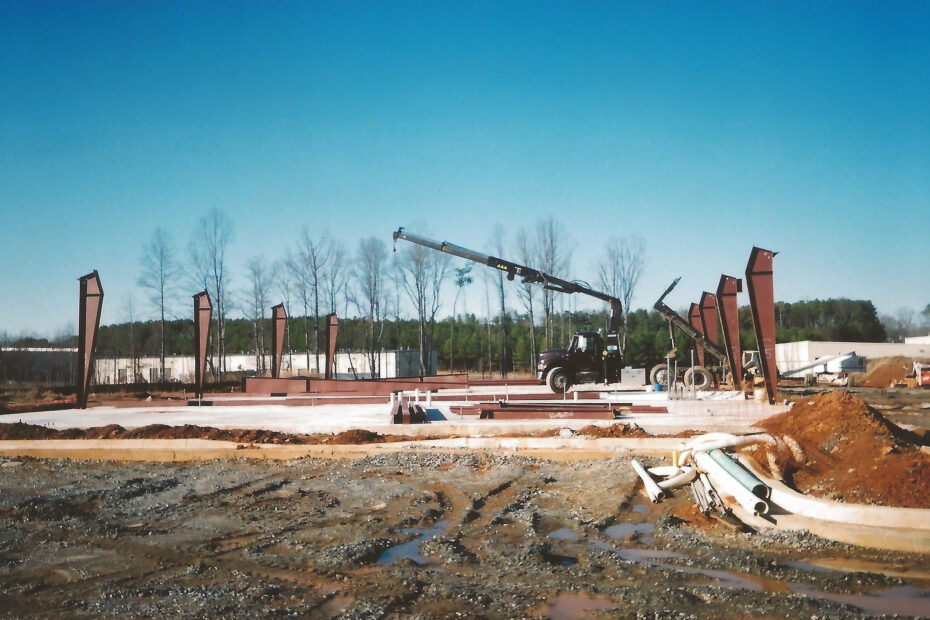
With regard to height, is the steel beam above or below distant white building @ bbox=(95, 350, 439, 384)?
above

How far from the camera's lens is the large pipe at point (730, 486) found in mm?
7656

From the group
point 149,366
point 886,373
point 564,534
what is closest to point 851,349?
point 886,373

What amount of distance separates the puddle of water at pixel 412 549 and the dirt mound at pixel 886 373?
38853mm

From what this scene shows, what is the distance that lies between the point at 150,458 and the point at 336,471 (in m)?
4.81

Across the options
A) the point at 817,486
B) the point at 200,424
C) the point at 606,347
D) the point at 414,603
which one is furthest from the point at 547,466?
the point at 606,347

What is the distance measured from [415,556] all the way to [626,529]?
2.64 meters

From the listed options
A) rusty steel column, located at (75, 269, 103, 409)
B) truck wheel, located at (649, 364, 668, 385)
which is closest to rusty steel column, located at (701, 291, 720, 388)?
truck wheel, located at (649, 364, 668, 385)

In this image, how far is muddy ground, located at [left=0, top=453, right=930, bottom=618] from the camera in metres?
5.55

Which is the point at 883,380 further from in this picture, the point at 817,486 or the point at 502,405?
the point at 817,486

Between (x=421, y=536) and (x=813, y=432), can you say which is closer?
(x=421, y=536)

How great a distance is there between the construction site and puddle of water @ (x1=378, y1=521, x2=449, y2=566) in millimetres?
38

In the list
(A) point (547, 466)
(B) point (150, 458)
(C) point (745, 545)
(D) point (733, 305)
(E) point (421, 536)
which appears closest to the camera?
(C) point (745, 545)

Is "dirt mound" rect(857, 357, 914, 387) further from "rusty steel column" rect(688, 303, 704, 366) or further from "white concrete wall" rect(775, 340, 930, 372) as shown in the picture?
"rusty steel column" rect(688, 303, 704, 366)

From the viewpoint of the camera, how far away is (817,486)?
859 centimetres
